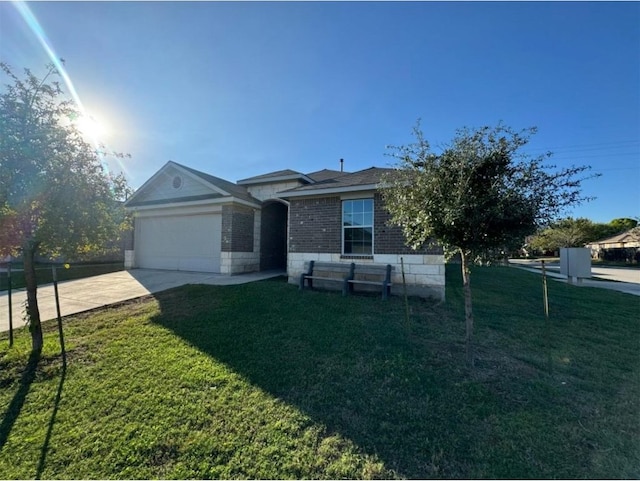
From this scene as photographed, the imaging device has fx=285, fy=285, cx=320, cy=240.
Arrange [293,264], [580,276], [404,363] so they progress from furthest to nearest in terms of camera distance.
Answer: [580,276] → [293,264] → [404,363]

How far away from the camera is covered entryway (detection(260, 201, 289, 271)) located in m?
14.6

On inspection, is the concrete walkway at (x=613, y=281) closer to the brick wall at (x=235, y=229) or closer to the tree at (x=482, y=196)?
the tree at (x=482, y=196)

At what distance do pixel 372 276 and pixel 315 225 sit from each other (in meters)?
2.69

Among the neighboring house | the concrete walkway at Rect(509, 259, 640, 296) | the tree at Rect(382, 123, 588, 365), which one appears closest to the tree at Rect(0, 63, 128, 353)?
the tree at Rect(382, 123, 588, 365)

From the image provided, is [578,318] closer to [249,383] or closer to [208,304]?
[249,383]

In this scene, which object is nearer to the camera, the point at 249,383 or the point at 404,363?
the point at 249,383

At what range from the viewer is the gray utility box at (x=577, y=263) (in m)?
13.7

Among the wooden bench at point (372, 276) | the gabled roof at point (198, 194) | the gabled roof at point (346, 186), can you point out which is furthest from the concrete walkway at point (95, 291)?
the wooden bench at point (372, 276)

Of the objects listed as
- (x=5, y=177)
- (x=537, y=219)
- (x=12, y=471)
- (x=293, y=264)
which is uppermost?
(x=5, y=177)

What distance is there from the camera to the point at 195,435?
9.38 ft

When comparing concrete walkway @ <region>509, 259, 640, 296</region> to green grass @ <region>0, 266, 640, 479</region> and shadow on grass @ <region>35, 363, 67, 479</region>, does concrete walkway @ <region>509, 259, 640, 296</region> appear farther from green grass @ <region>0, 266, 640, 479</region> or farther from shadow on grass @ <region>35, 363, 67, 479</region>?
shadow on grass @ <region>35, 363, 67, 479</region>

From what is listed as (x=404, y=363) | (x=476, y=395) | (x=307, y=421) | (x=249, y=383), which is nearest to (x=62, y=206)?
(x=249, y=383)

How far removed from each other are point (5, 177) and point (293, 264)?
7369mm

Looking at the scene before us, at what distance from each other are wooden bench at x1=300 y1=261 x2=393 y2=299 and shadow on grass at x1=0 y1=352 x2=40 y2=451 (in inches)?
241
